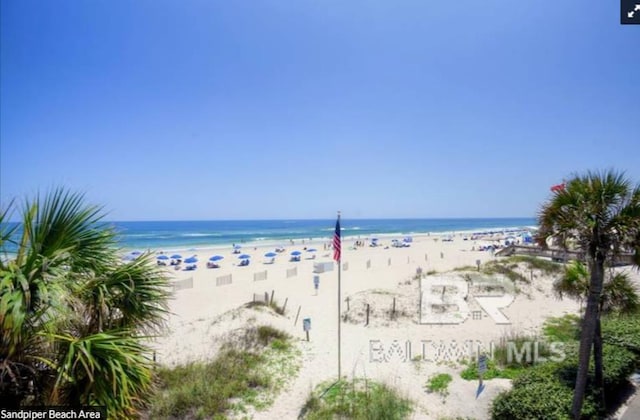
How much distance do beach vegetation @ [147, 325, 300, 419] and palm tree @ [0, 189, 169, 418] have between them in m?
3.51

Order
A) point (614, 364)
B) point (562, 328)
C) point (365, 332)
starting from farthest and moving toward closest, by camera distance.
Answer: point (365, 332) → point (562, 328) → point (614, 364)

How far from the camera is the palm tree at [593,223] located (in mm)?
5867

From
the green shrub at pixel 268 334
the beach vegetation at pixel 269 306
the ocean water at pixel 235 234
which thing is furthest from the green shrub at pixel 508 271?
the green shrub at pixel 268 334

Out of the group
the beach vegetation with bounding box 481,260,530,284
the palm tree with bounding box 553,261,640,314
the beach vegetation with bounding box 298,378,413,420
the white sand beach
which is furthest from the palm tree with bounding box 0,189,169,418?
the beach vegetation with bounding box 481,260,530,284

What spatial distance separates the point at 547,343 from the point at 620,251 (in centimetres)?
711

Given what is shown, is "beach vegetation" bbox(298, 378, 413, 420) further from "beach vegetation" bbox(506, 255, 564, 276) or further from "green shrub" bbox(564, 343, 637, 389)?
"beach vegetation" bbox(506, 255, 564, 276)

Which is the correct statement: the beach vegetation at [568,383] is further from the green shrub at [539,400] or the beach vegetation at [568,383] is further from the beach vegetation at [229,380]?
the beach vegetation at [229,380]

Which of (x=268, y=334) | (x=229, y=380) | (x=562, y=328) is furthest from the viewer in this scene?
(x=562, y=328)

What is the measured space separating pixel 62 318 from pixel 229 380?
23.3 feet

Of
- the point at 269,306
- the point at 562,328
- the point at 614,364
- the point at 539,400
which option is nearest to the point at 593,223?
the point at 539,400

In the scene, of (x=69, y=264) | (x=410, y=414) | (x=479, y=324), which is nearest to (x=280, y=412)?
(x=410, y=414)

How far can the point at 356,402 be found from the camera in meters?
7.75

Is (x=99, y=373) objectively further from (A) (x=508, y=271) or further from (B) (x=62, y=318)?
(A) (x=508, y=271)

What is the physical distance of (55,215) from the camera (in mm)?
3225
